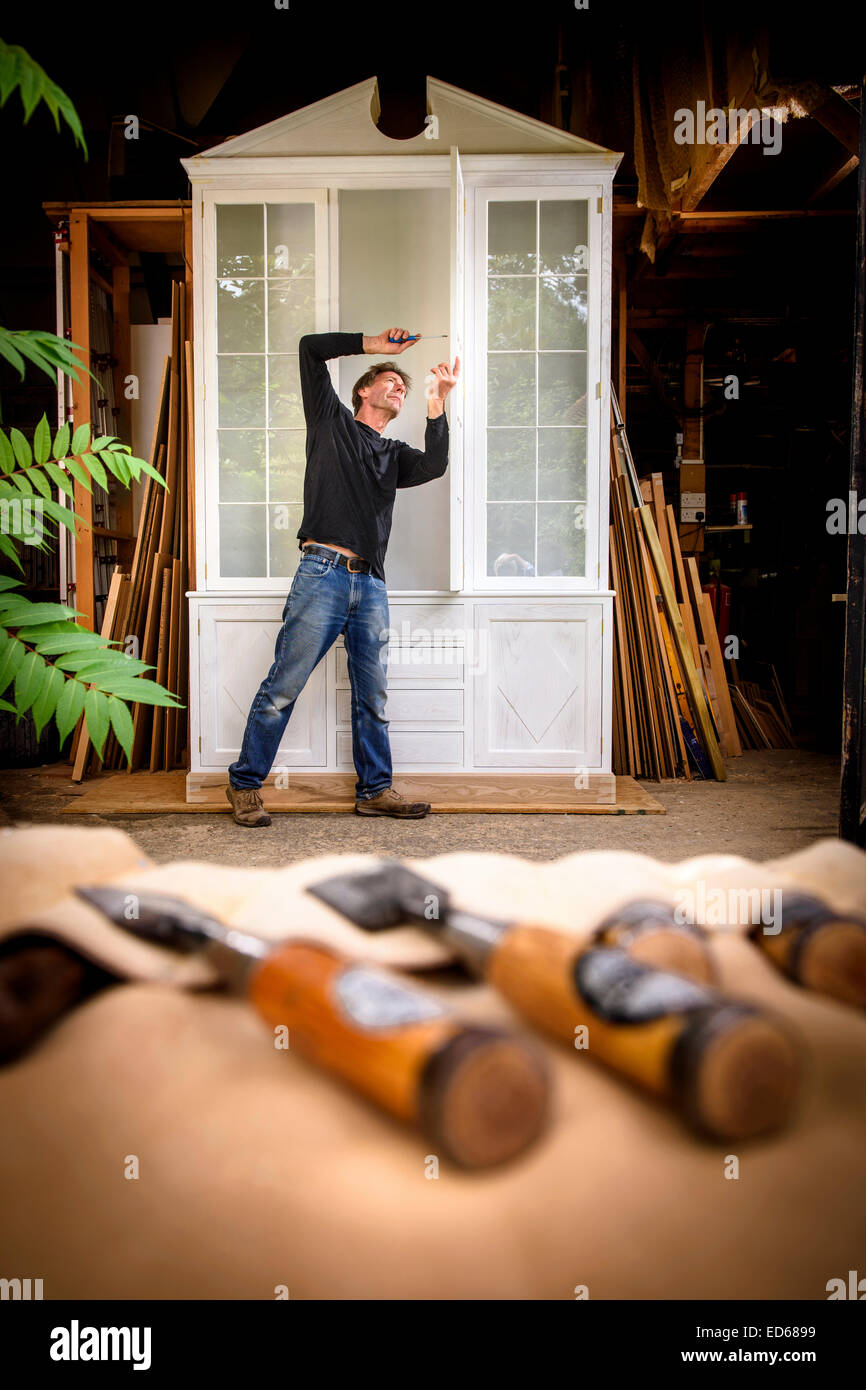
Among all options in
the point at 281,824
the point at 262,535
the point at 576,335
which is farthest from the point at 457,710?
the point at 576,335

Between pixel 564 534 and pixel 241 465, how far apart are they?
167 centimetres

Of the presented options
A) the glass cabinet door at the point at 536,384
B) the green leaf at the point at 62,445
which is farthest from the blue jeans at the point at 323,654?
the green leaf at the point at 62,445

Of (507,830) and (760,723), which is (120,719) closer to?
(507,830)

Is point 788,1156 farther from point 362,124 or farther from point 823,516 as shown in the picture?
point 823,516

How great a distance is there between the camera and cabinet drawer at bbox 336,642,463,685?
4.36 m

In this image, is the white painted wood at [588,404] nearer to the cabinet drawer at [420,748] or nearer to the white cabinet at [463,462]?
the white cabinet at [463,462]

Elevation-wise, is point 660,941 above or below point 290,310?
below

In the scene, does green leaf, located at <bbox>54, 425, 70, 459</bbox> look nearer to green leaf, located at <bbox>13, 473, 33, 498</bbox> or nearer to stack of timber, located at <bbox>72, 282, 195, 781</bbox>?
green leaf, located at <bbox>13, 473, 33, 498</bbox>

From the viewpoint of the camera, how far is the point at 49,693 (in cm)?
106

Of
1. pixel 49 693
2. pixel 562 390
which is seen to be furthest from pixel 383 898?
pixel 562 390

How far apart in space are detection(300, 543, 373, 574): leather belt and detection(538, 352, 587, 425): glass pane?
3.92 ft

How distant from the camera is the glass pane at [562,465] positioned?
172 inches

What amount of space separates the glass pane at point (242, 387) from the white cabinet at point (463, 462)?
0.03 ft

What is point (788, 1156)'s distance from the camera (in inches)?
26.3
